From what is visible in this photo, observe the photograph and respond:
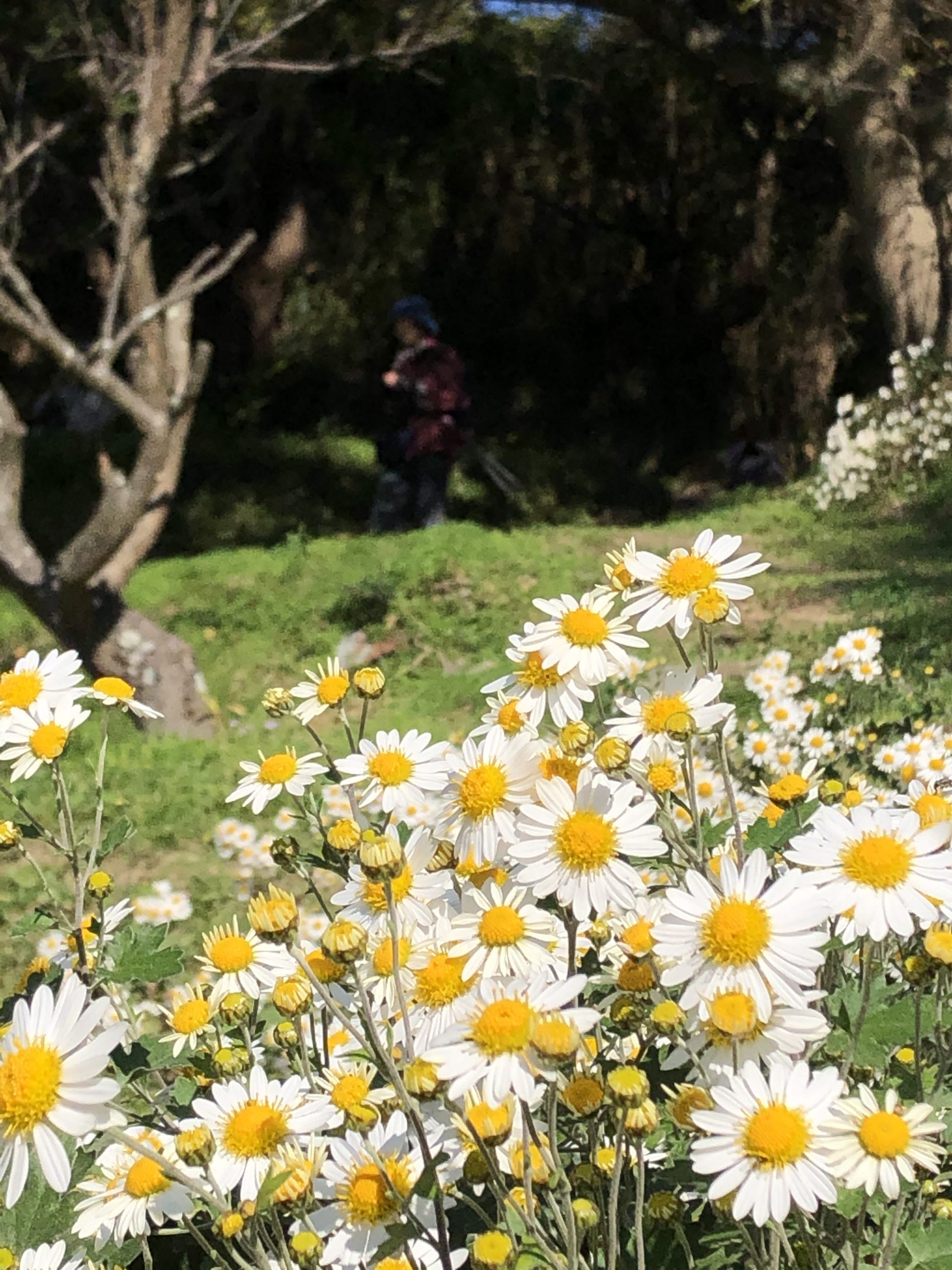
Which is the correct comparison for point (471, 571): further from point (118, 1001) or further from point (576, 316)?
point (576, 316)

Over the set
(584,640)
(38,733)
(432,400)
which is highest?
(584,640)

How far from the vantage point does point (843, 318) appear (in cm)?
843

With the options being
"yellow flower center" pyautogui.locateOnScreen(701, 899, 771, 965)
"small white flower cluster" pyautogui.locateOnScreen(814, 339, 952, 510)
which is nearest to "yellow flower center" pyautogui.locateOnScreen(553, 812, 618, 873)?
"yellow flower center" pyautogui.locateOnScreen(701, 899, 771, 965)

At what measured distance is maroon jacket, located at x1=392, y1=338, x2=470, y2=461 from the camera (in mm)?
6562

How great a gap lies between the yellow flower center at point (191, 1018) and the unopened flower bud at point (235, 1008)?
4cm

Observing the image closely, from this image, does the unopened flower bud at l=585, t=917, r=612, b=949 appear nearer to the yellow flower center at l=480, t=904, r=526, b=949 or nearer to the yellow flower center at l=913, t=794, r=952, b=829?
the yellow flower center at l=480, t=904, r=526, b=949

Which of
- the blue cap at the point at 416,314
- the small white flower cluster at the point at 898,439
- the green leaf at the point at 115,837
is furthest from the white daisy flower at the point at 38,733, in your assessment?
the blue cap at the point at 416,314

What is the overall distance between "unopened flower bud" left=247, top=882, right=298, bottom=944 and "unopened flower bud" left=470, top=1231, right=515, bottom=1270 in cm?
27

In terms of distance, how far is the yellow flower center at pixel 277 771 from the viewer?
1.13 m

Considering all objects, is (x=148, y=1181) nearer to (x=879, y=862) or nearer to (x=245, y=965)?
(x=245, y=965)

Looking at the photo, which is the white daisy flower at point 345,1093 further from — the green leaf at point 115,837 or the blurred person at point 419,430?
the blurred person at point 419,430

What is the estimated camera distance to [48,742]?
1093mm

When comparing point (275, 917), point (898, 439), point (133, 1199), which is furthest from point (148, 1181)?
point (898, 439)

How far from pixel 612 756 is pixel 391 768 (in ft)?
0.82
